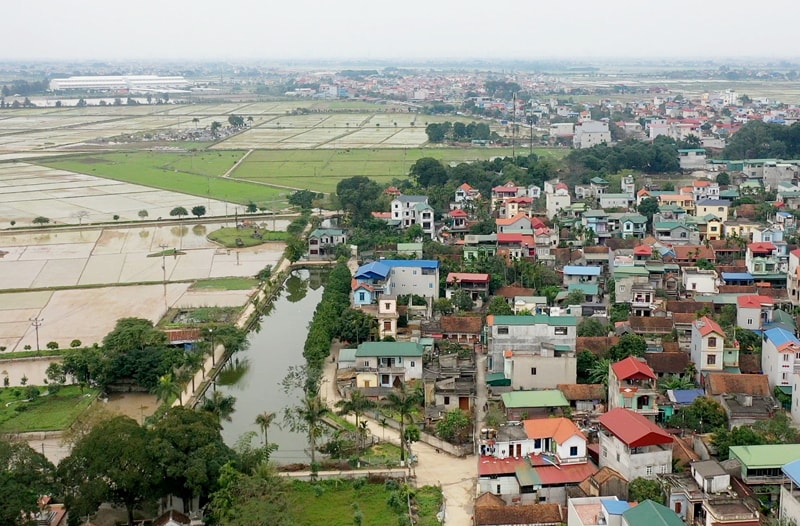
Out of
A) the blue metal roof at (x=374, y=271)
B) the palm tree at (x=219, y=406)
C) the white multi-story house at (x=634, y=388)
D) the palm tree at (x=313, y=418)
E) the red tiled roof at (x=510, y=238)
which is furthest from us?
the red tiled roof at (x=510, y=238)

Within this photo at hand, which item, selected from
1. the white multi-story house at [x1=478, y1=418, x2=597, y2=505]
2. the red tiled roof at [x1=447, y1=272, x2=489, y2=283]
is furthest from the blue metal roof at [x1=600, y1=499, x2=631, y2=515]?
the red tiled roof at [x1=447, y1=272, x2=489, y2=283]

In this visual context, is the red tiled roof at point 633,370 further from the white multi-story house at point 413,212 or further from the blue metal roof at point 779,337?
the white multi-story house at point 413,212

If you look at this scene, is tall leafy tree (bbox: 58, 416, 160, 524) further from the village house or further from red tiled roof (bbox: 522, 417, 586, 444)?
the village house

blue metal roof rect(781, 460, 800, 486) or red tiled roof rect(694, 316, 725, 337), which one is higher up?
red tiled roof rect(694, 316, 725, 337)

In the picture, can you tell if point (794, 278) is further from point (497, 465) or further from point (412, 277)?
point (497, 465)

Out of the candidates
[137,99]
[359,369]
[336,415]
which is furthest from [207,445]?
[137,99]

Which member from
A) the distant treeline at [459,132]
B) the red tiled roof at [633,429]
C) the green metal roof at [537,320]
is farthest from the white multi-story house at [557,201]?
the distant treeline at [459,132]

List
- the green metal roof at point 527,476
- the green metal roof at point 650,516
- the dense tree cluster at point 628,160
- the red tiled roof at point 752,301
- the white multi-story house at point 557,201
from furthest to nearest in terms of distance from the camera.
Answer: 1. the dense tree cluster at point 628,160
2. the white multi-story house at point 557,201
3. the red tiled roof at point 752,301
4. the green metal roof at point 527,476
5. the green metal roof at point 650,516
